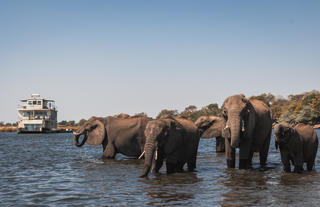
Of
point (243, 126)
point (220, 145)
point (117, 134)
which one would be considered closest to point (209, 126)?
point (220, 145)

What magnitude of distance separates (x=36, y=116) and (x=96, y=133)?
9095cm

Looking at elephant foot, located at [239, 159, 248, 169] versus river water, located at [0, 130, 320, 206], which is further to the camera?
elephant foot, located at [239, 159, 248, 169]

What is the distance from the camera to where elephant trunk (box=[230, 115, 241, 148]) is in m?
13.3

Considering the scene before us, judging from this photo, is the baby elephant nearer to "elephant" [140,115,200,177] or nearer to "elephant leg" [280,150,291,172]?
"elephant leg" [280,150,291,172]

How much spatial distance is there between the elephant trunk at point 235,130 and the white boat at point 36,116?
95.5 m

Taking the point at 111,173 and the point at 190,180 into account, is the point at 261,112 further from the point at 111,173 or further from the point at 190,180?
the point at 111,173

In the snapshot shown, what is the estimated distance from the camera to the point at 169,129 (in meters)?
13.3

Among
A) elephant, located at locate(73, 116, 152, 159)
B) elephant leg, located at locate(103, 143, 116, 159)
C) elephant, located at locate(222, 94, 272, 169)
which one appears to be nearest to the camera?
elephant, located at locate(222, 94, 272, 169)

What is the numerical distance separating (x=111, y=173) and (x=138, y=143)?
4.94 m

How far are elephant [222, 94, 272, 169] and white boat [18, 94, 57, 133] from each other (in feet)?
309

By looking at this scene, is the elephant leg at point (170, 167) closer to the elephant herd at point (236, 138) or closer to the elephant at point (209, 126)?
the elephant herd at point (236, 138)

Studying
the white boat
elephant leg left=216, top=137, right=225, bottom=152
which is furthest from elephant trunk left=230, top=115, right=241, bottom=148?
the white boat

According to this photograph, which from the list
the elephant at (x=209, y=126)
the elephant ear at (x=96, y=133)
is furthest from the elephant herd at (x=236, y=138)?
the elephant at (x=209, y=126)

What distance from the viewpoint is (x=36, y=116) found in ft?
352
